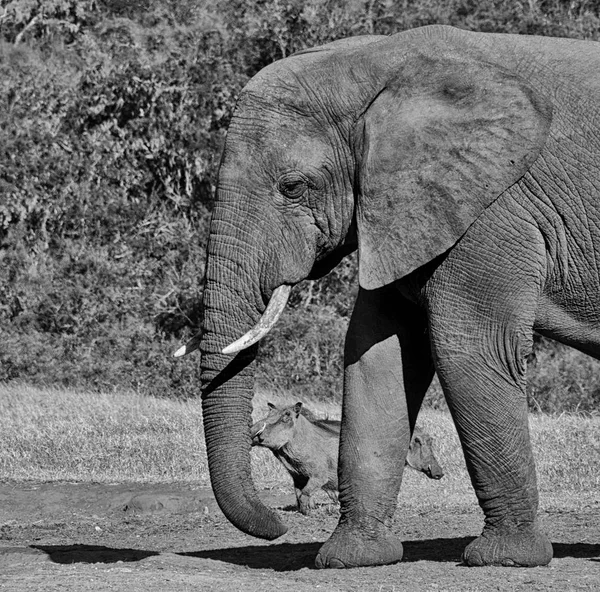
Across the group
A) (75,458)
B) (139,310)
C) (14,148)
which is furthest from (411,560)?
(14,148)

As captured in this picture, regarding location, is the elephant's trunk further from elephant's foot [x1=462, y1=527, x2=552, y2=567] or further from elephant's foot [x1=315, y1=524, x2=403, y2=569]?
elephant's foot [x1=462, y1=527, x2=552, y2=567]

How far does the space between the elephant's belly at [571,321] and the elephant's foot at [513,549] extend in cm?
96

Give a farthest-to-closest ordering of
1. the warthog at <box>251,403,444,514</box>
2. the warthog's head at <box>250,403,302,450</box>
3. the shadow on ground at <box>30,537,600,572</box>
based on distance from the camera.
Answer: the warthog's head at <box>250,403,302,450</box> < the warthog at <box>251,403,444,514</box> < the shadow on ground at <box>30,537,600,572</box>

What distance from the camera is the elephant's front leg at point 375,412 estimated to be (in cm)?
726

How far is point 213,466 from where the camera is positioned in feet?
22.7

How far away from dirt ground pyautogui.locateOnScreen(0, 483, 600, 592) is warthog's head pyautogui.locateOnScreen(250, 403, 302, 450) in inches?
18.5

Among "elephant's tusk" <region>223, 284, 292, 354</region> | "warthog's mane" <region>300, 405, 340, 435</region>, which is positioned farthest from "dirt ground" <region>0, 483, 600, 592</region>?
"elephant's tusk" <region>223, 284, 292, 354</region>

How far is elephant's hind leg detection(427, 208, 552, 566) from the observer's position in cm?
664

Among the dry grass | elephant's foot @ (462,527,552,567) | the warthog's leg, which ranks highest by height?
elephant's foot @ (462,527,552,567)


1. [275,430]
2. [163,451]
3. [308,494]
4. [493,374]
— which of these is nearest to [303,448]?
[275,430]

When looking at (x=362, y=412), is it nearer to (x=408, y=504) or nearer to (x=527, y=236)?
(x=527, y=236)

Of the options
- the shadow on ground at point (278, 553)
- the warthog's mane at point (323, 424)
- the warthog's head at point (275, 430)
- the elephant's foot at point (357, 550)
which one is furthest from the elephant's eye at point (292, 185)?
the warthog's mane at point (323, 424)

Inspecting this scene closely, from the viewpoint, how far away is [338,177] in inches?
273

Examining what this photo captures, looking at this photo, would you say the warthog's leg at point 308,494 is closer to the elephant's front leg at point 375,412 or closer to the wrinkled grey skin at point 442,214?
the elephant's front leg at point 375,412
